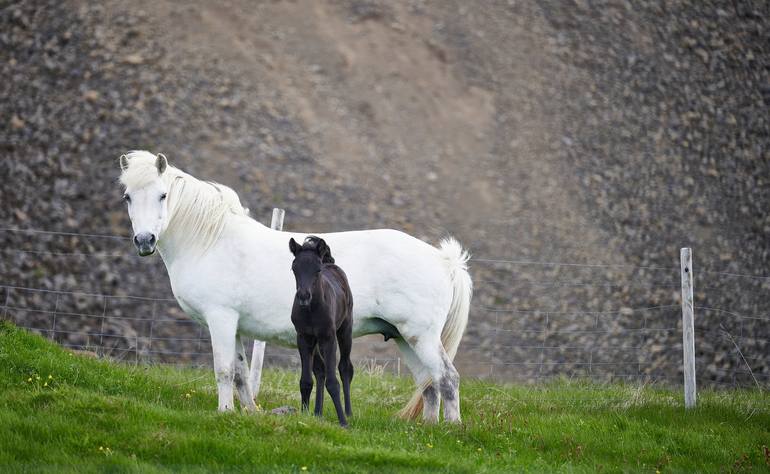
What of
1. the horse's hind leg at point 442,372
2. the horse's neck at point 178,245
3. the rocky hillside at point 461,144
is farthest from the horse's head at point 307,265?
the rocky hillside at point 461,144

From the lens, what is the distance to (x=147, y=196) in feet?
25.6

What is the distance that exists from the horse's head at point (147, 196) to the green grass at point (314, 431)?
1556mm

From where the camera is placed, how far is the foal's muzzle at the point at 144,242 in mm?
7590

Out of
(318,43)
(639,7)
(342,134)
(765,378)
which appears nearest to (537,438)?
(765,378)

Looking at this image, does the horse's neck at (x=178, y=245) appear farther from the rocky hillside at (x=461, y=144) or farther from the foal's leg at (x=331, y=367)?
the rocky hillside at (x=461, y=144)

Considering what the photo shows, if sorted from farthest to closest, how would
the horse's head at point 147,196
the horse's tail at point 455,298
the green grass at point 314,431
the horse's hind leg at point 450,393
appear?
the horse's tail at point 455,298
the horse's hind leg at point 450,393
the horse's head at point 147,196
the green grass at point 314,431

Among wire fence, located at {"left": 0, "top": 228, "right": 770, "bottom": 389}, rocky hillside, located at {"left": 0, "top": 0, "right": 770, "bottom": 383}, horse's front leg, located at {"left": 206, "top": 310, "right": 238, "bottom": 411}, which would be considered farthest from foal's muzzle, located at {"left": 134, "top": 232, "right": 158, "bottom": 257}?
rocky hillside, located at {"left": 0, "top": 0, "right": 770, "bottom": 383}

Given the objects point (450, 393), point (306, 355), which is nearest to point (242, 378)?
point (306, 355)

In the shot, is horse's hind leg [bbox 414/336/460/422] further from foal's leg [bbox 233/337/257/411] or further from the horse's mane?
the horse's mane

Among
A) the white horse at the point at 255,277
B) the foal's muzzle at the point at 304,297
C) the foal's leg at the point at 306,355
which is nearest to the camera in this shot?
the foal's muzzle at the point at 304,297

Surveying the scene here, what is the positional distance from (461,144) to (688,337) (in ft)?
43.3

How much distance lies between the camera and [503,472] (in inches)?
254

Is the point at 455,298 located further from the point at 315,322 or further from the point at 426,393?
the point at 315,322

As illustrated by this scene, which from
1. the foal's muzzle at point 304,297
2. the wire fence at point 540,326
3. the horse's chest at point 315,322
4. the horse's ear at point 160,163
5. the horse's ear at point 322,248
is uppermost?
the horse's ear at point 160,163
